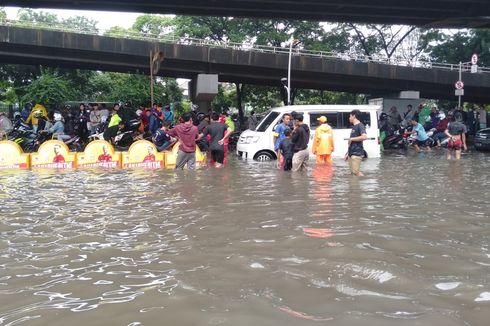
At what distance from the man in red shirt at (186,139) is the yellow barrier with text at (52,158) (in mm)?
3040

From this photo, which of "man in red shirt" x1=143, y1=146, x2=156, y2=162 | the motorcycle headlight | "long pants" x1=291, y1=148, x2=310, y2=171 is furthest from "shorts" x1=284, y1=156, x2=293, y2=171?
"man in red shirt" x1=143, y1=146, x2=156, y2=162

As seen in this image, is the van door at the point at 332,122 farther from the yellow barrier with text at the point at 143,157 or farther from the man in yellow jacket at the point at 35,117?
the man in yellow jacket at the point at 35,117

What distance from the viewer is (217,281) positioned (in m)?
4.02

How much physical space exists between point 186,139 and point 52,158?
3.74 meters

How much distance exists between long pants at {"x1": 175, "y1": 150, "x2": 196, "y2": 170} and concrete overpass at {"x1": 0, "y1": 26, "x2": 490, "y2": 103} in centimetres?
1967

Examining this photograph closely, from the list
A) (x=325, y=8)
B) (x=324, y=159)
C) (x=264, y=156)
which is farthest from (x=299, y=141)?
(x=325, y=8)

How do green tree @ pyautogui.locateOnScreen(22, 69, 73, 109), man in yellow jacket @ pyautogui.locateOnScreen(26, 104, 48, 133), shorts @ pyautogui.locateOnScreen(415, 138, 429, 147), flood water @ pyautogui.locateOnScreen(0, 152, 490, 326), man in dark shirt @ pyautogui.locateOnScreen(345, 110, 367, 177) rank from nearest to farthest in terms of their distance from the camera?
1. flood water @ pyautogui.locateOnScreen(0, 152, 490, 326)
2. man in dark shirt @ pyautogui.locateOnScreen(345, 110, 367, 177)
3. man in yellow jacket @ pyautogui.locateOnScreen(26, 104, 48, 133)
4. shorts @ pyautogui.locateOnScreen(415, 138, 429, 147)
5. green tree @ pyautogui.locateOnScreen(22, 69, 73, 109)

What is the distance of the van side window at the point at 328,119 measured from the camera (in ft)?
49.5

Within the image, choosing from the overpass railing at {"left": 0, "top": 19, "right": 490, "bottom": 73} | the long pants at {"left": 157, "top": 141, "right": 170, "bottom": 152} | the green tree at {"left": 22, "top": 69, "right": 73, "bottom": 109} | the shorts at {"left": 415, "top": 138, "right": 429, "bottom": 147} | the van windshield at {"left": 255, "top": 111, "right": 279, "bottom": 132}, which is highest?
the overpass railing at {"left": 0, "top": 19, "right": 490, "bottom": 73}

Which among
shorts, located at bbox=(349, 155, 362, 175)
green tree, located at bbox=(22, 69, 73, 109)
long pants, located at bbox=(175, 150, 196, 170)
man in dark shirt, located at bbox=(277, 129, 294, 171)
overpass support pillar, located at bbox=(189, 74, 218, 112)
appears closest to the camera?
shorts, located at bbox=(349, 155, 362, 175)

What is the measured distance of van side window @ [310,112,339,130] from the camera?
594 inches

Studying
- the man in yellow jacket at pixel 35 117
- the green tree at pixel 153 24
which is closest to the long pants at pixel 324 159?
the man in yellow jacket at pixel 35 117

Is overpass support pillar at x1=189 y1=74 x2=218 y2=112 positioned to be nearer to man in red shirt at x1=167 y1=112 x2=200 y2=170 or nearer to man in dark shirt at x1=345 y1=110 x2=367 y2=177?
man in red shirt at x1=167 y1=112 x2=200 y2=170

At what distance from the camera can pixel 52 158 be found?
1257cm
